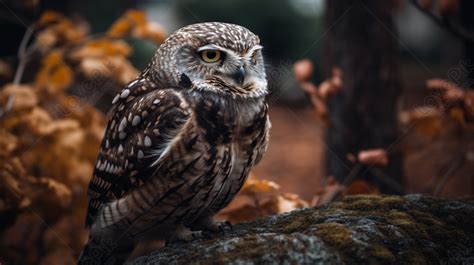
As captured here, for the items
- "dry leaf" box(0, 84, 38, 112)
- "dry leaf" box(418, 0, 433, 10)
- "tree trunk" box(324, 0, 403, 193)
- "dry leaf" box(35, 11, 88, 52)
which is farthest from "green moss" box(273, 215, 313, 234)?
"dry leaf" box(35, 11, 88, 52)

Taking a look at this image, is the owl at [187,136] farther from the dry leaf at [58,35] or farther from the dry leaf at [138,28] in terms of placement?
the dry leaf at [58,35]

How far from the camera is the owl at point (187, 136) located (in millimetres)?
2660

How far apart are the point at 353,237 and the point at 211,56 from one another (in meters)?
1.16

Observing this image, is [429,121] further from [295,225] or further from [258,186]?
[295,225]

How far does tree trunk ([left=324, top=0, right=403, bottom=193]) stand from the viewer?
444cm

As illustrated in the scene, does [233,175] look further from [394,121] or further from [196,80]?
[394,121]

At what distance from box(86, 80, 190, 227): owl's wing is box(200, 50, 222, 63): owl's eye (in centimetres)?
24

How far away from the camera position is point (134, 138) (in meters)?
2.85

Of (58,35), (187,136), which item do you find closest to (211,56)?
(187,136)

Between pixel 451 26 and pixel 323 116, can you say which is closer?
pixel 451 26

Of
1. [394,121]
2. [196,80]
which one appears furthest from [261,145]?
[394,121]

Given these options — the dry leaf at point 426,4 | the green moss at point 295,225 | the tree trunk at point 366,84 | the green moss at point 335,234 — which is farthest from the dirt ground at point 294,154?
the green moss at point 335,234

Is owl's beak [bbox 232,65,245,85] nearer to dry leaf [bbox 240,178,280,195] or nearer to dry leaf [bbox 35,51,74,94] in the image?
dry leaf [bbox 240,178,280,195]

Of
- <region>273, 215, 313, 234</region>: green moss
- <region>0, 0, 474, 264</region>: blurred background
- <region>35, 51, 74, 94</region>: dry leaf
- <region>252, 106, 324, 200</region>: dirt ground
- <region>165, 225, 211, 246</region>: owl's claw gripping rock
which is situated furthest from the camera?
<region>252, 106, 324, 200</region>: dirt ground
